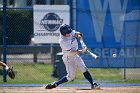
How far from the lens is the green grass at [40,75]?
646 inches

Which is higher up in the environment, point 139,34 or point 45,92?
point 139,34

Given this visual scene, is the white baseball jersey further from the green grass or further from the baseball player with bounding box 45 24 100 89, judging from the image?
the green grass

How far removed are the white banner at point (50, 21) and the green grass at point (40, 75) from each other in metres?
1.35

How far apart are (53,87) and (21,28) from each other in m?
5.00

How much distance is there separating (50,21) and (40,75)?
6.69 feet

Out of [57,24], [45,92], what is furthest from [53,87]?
[57,24]

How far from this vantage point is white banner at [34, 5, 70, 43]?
655 inches

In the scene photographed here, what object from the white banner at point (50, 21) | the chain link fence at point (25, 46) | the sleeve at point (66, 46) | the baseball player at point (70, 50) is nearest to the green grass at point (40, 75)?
the chain link fence at point (25, 46)

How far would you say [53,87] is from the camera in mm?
13320

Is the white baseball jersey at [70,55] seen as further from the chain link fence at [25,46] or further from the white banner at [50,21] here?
the white banner at [50,21]

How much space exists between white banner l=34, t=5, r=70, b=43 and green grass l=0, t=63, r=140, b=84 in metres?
1.35

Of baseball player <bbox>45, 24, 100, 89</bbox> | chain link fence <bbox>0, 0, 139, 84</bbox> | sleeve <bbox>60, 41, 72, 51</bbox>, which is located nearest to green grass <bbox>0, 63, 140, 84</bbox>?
chain link fence <bbox>0, 0, 139, 84</bbox>

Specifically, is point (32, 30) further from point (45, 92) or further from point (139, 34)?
point (45, 92)

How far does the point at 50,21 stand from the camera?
16688mm
